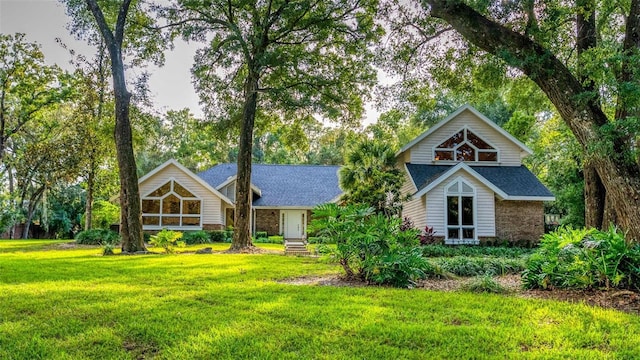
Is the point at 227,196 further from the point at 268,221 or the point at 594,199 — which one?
the point at 594,199

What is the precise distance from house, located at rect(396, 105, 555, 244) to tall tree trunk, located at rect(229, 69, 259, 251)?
21.9ft

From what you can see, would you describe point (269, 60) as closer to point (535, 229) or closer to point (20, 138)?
point (535, 229)

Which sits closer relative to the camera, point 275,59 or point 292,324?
point 292,324

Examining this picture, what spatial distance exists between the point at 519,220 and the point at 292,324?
16.7m

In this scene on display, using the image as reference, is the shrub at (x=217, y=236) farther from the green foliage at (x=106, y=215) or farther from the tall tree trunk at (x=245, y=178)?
the tall tree trunk at (x=245, y=178)

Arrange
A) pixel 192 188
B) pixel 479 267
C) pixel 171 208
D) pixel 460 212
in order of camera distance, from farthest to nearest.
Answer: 1. pixel 192 188
2. pixel 171 208
3. pixel 460 212
4. pixel 479 267

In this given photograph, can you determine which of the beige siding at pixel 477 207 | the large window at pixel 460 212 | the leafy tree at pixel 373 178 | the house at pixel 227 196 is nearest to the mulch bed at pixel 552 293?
the leafy tree at pixel 373 178

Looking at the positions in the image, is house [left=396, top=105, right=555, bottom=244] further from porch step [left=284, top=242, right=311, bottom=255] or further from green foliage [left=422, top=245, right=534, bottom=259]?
porch step [left=284, top=242, right=311, bottom=255]

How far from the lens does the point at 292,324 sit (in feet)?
13.9

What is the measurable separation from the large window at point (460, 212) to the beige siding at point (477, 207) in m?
0.21

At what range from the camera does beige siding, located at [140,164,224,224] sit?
24.5 m

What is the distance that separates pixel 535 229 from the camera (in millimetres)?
18547

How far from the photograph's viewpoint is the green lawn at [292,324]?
3.50m

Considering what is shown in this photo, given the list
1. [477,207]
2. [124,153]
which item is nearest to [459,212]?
[477,207]
